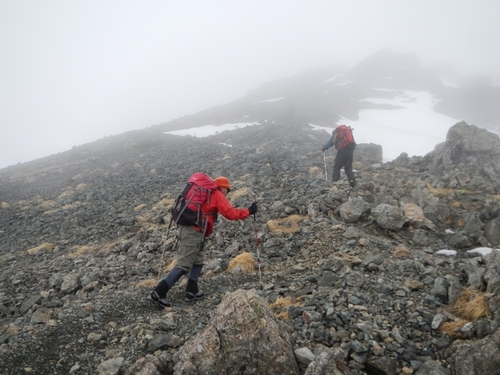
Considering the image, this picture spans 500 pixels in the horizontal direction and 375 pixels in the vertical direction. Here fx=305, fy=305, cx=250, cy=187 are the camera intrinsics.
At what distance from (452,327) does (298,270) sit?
3353 mm

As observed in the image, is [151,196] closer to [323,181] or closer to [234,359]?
[323,181]

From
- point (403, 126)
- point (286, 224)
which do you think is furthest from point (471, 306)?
point (403, 126)

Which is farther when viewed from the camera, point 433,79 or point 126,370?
point 433,79

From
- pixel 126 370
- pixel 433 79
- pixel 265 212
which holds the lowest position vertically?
pixel 433 79

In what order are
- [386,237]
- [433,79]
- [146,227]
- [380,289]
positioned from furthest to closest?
[433,79], [146,227], [386,237], [380,289]

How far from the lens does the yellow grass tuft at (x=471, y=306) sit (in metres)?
4.42

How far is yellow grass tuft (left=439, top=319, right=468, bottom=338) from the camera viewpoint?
14.3 ft

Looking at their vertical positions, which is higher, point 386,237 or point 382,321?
Result: point 382,321

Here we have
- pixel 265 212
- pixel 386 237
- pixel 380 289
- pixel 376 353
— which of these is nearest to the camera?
pixel 376 353

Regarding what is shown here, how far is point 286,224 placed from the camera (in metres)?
9.77

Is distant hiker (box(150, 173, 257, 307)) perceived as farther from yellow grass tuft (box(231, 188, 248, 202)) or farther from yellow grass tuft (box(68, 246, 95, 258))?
yellow grass tuft (box(231, 188, 248, 202))

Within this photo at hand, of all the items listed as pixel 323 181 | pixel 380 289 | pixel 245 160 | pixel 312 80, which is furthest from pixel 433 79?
pixel 380 289

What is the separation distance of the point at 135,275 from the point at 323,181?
Answer: 25.7 ft

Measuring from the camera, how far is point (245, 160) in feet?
70.7
